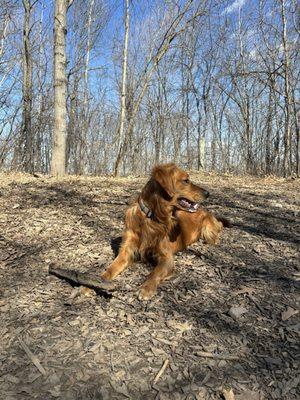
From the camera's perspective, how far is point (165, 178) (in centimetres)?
388

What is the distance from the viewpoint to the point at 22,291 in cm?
345

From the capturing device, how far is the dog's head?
3.88 metres

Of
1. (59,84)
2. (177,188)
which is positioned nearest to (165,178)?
(177,188)

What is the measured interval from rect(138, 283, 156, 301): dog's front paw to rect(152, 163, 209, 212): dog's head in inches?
36.2

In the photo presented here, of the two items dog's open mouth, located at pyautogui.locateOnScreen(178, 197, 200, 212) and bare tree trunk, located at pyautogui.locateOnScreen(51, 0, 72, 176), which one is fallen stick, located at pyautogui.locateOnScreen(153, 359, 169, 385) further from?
bare tree trunk, located at pyautogui.locateOnScreen(51, 0, 72, 176)

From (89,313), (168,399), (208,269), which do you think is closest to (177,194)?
(208,269)

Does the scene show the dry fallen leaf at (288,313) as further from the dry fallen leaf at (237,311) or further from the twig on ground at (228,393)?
the twig on ground at (228,393)

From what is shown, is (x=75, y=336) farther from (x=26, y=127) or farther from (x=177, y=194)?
(x=26, y=127)

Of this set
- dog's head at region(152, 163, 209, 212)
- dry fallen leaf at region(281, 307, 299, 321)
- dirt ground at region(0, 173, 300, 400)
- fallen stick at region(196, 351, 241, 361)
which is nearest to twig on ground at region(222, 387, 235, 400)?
dirt ground at region(0, 173, 300, 400)

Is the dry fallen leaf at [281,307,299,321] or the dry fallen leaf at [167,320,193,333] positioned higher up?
the dry fallen leaf at [281,307,299,321]

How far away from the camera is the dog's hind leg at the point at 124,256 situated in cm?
367

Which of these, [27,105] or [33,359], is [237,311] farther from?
[27,105]

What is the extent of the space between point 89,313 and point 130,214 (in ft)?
3.95

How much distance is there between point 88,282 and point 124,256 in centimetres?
55
